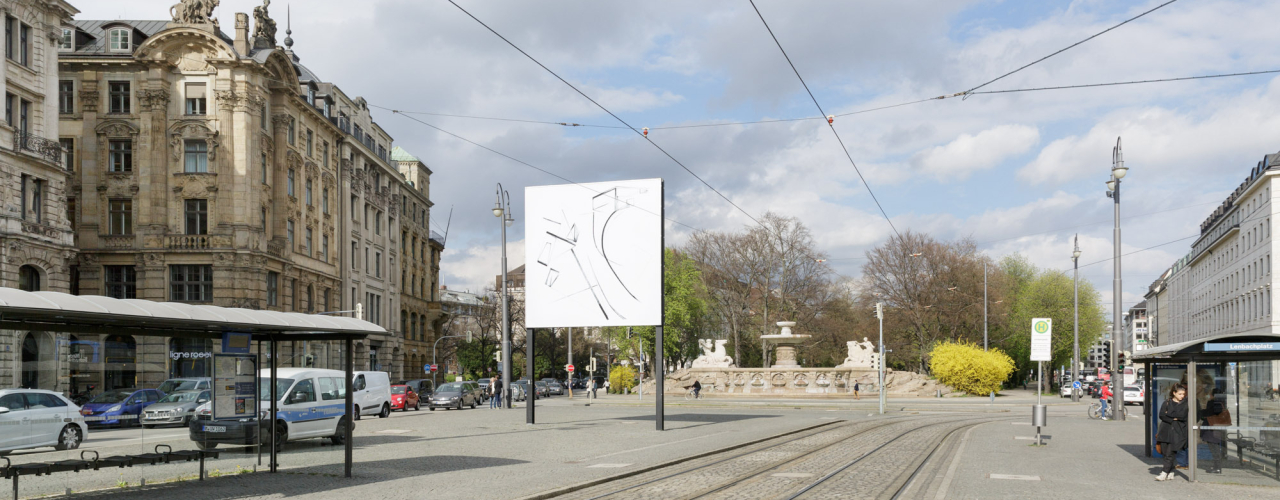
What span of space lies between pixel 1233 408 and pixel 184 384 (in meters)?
15.4

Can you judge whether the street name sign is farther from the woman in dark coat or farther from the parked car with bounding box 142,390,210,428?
the parked car with bounding box 142,390,210,428

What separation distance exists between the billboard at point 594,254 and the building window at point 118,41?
31.7 metres

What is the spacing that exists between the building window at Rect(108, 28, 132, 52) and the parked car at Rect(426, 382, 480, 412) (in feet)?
74.9

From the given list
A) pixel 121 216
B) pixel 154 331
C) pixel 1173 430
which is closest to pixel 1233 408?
pixel 1173 430

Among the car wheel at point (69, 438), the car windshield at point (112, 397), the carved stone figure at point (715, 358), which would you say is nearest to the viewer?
the car wheel at point (69, 438)

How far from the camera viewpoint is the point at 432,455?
1895cm

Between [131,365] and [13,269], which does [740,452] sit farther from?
[13,269]

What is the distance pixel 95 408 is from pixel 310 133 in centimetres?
5016

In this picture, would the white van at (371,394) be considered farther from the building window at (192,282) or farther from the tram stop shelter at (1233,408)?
the tram stop shelter at (1233,408)

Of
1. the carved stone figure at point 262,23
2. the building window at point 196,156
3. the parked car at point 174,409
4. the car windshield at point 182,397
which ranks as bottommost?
the parked car at point 174,409

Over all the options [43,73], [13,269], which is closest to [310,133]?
[43,73]

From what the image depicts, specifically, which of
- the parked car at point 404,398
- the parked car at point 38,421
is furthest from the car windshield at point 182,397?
the parked car at point 404,398

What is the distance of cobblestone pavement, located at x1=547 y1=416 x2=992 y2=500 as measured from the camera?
515 inches

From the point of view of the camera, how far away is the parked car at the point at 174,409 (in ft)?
42.0
